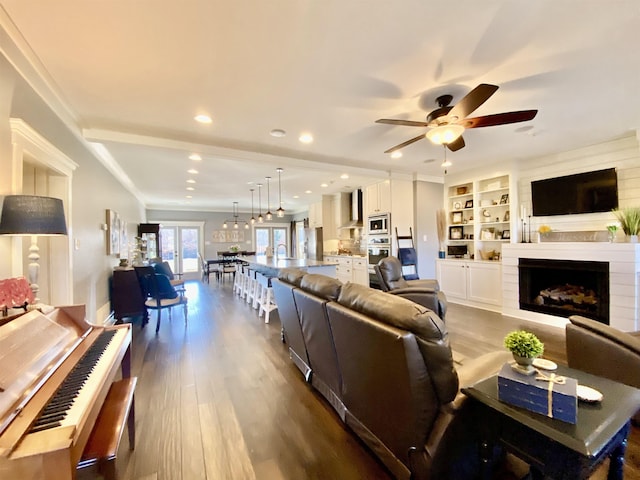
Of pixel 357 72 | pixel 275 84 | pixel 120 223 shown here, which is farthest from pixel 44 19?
pixel 120 223

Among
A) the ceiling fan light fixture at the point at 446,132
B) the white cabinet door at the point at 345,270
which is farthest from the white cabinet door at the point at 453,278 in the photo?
the ceiling fan light fixture at the point at 446,132

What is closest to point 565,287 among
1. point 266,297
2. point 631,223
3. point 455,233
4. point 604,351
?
point 631,223

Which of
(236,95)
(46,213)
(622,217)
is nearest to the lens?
(46,213)

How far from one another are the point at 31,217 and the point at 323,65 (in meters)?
2.24

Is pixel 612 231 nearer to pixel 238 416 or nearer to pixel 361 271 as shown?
pixel 361 271

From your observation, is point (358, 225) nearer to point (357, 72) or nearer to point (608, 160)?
point (608, 160)

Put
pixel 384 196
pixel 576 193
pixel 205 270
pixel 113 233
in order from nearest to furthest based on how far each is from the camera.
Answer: pixel 576 193
pixel 113 233
pixel 384 196
pixel 205 270

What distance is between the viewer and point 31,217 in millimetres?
1756

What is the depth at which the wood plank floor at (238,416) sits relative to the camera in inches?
63.2

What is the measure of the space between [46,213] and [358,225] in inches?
242

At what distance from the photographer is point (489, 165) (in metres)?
5.17

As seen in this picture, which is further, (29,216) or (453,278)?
(453,278)

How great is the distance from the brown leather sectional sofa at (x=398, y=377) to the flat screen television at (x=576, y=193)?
3.76 m

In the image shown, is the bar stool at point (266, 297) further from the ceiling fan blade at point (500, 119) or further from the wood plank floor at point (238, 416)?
the ceiling fan blade at point (500, 119)
